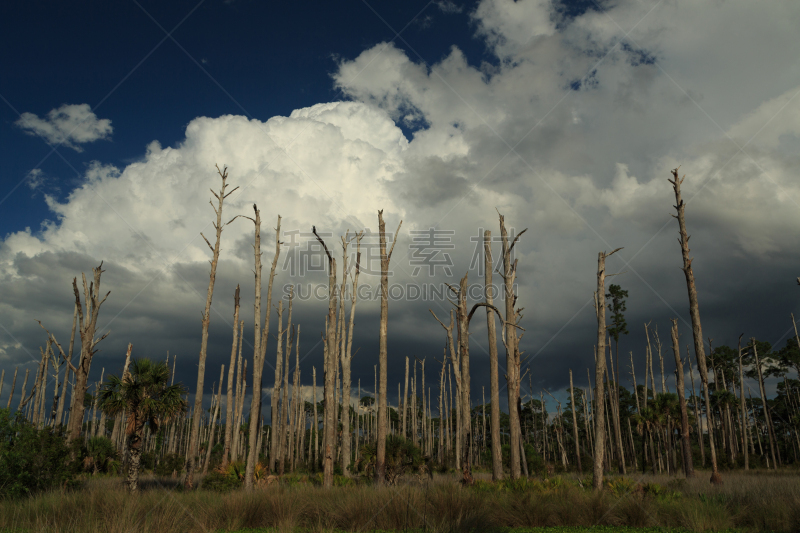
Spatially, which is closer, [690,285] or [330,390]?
[690,285]

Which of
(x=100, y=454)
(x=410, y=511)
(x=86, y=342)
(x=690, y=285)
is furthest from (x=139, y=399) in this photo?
(x=690, y=285)

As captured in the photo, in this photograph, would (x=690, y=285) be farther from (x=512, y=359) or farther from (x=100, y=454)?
(x=100, y=454)

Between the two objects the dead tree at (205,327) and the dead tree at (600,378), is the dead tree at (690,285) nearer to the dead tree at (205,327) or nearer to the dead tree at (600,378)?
the dead tree at (600,378)

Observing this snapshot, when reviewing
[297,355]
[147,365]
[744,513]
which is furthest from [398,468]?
[297,355]

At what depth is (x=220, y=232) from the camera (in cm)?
2223

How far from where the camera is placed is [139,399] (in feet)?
62.8

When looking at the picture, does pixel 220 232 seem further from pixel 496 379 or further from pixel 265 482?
pixel 496 379

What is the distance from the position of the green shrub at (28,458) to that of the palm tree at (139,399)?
7.35ft

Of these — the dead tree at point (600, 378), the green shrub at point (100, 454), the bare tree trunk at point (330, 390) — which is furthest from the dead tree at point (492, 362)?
the green shrub at point (100, 454)

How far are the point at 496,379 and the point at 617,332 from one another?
35.9 metres

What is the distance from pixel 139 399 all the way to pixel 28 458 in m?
4.13

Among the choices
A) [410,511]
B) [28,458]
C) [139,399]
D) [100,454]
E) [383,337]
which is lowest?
[100,454]

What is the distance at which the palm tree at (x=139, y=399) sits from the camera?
1886 cm

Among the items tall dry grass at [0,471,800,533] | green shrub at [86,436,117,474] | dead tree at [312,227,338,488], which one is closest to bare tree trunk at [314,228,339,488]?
dead tree at [312,227,338,488]
